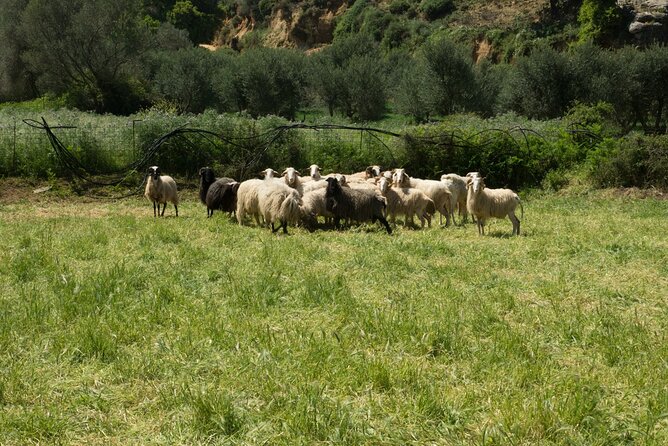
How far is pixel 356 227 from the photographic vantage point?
13.5m

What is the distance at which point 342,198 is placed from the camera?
43.4 feet

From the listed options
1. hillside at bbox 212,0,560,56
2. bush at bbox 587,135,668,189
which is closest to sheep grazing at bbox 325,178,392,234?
bush at bbox 587,135,668,189

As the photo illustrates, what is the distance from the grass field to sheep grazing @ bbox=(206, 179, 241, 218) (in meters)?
5.03

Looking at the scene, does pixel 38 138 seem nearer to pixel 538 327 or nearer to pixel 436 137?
pixel 436 137

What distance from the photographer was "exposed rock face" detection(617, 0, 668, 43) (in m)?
50.3

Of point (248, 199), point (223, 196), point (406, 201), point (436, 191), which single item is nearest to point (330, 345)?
point (248, 199)

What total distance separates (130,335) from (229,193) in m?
9.51

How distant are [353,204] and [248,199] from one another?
246cm

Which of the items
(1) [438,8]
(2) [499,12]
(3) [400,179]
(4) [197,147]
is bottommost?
(3) [400,179]

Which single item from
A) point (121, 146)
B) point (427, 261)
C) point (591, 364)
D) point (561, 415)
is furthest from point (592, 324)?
point (121, 146)

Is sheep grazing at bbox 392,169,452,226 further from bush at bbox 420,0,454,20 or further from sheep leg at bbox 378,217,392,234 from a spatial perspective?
bush at bbox 420,0,454,20

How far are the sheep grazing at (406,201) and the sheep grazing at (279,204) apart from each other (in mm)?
2479

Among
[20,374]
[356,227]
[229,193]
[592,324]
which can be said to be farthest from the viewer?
[229,193]

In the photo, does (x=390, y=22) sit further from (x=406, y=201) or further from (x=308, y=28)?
(x=406, y=201)
